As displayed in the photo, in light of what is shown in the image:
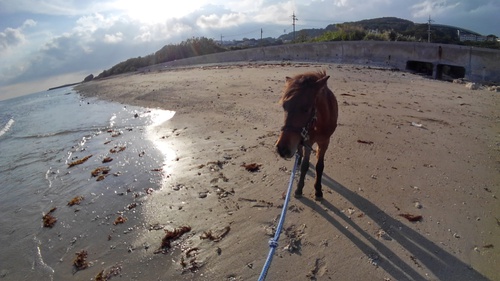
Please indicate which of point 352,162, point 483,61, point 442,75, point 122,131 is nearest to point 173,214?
point 352,162

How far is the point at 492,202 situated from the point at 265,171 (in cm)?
319

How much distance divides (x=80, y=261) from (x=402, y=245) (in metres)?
3.60

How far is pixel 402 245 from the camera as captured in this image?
3.32 meters

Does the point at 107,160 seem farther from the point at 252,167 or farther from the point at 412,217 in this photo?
the point at 412,217

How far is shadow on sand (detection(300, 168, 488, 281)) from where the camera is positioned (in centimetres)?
292

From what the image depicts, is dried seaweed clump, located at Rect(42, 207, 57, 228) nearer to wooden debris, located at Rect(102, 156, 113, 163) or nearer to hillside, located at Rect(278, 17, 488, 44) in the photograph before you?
wooden debris, located at Rect(102, 156, 113, 163)

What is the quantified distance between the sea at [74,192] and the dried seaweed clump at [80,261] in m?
0.05

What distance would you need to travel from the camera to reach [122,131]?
28.5ft

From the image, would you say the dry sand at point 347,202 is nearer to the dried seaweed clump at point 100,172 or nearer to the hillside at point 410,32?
the dried seaweed clump at point 100,172

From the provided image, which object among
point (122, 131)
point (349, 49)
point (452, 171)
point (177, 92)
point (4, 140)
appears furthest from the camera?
point (349, 49)

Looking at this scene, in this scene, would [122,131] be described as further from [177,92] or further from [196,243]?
[196,243]

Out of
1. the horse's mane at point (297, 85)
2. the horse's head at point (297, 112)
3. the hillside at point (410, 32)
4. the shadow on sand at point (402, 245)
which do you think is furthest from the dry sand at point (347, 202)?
the hillside at point (410, 32)

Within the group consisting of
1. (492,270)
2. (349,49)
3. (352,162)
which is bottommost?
(492,270)

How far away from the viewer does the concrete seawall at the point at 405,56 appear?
14.4 m
